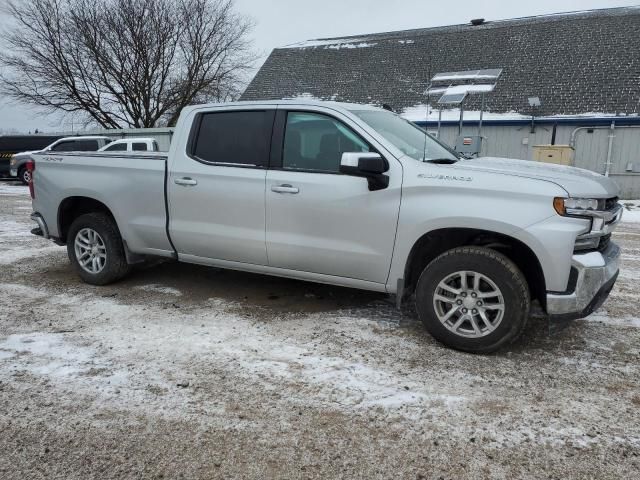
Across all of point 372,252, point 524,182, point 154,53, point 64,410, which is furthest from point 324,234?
point 154,53

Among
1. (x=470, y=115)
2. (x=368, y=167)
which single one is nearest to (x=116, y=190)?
(x=368, y=167)

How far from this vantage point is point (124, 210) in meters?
5.00

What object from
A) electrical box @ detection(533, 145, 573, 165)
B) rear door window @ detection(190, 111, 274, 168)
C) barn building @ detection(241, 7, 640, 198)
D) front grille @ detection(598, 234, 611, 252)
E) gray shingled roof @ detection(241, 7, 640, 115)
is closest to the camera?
front grille @ detection(598, 234, 611, 252)

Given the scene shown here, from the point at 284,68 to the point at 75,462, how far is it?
2690cm

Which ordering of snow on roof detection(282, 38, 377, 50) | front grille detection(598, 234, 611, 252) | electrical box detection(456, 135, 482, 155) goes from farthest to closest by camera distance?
snow on roof detection(282, 38, 377, 50), electrical box detection(456, 135, 482, 155), front grille detection(598, 234, 611, 252)

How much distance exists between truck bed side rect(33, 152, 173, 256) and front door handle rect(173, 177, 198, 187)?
17cm

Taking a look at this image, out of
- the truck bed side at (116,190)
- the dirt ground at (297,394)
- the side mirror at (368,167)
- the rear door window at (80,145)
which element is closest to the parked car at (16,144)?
the rear door window at (80,145)

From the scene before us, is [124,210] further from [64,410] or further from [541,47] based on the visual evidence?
[541,47]

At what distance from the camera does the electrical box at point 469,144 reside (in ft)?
35.3

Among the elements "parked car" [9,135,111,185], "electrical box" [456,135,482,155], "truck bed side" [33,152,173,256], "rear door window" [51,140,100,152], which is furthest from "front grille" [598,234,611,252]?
"rear door window" [51,140,100,152]

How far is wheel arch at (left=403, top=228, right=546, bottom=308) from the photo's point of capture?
352 centimetres

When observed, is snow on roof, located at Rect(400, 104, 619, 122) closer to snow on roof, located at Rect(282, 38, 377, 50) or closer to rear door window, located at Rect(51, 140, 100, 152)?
snow on roof, located at Rect(282, 38, 377, 50)

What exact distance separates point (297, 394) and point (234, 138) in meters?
2.47

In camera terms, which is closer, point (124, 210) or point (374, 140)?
point (374, 140)
